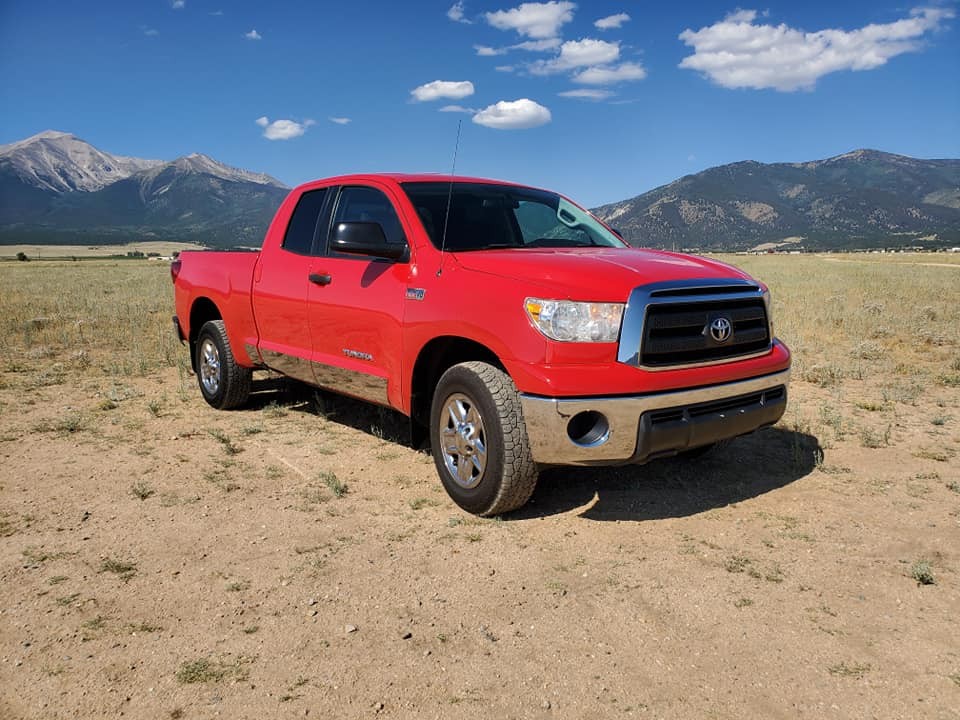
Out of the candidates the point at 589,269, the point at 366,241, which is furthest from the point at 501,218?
the point at 589,269

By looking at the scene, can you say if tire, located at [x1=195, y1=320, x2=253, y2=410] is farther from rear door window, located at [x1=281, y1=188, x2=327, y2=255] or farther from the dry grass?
the dry grass

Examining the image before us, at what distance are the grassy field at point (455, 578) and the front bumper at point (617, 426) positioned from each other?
530 mm

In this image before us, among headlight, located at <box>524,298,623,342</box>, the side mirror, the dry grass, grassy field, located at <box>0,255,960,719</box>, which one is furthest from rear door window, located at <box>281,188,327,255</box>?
the dry grass

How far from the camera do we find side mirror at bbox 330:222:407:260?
434cm

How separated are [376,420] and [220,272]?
1.95 metres

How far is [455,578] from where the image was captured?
135 inches

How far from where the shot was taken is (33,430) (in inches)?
240

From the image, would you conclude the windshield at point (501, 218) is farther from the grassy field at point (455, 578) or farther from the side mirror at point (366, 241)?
the grassy field at point (455, 578)

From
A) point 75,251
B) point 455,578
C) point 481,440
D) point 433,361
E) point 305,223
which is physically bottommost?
point 75,251

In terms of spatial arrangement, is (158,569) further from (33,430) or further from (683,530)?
(33,430)

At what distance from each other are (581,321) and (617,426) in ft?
1.82

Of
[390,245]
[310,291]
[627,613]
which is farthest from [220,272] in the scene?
[627,613]

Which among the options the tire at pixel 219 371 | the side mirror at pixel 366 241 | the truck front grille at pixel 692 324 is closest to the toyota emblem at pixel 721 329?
the truck front grille at pixel 692 324

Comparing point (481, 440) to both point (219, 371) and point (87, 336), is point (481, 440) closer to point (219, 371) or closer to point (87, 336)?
point (219, 371)
